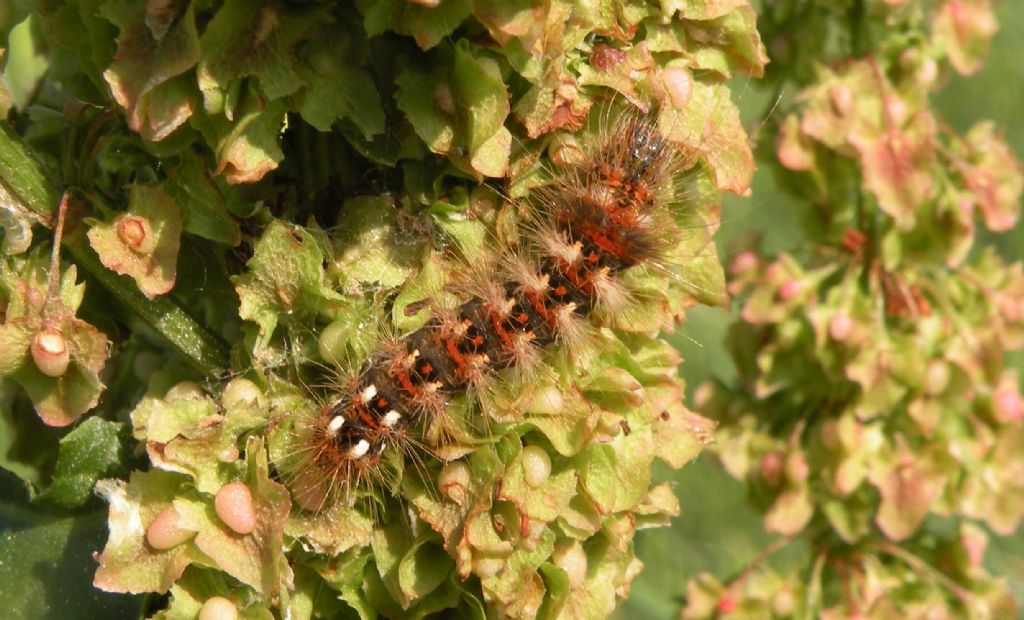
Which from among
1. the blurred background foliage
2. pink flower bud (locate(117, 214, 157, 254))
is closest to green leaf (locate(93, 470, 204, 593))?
pink flower bud (locate(117, 214, 157, 254))

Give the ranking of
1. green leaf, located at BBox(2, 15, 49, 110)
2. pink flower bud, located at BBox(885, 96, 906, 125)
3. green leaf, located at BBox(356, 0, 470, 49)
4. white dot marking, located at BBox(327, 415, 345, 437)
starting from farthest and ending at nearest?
pink flower bud, located at BBox(885, 96, 906, 125) → green leaf, located at BBox(2, 15, 49, 110) → white dot marking, located at BBox(327, 415, 345, 437) → green leaf, located at BBox(356, 0, 470, 49)

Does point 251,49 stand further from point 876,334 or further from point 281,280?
point 876,334

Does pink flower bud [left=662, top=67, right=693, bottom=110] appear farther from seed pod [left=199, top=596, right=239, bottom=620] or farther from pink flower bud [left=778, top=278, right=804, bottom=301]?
pink flower bud [left=778, top=278, right=804, bottom=301]

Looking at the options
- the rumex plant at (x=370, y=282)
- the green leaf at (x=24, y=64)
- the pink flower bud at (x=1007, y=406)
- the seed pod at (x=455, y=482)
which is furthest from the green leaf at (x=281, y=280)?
the pink flower bud at (x=1007, y=406)

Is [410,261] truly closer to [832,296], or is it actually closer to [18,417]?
[18,417]

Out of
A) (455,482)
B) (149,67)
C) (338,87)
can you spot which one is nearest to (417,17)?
(338,87)
